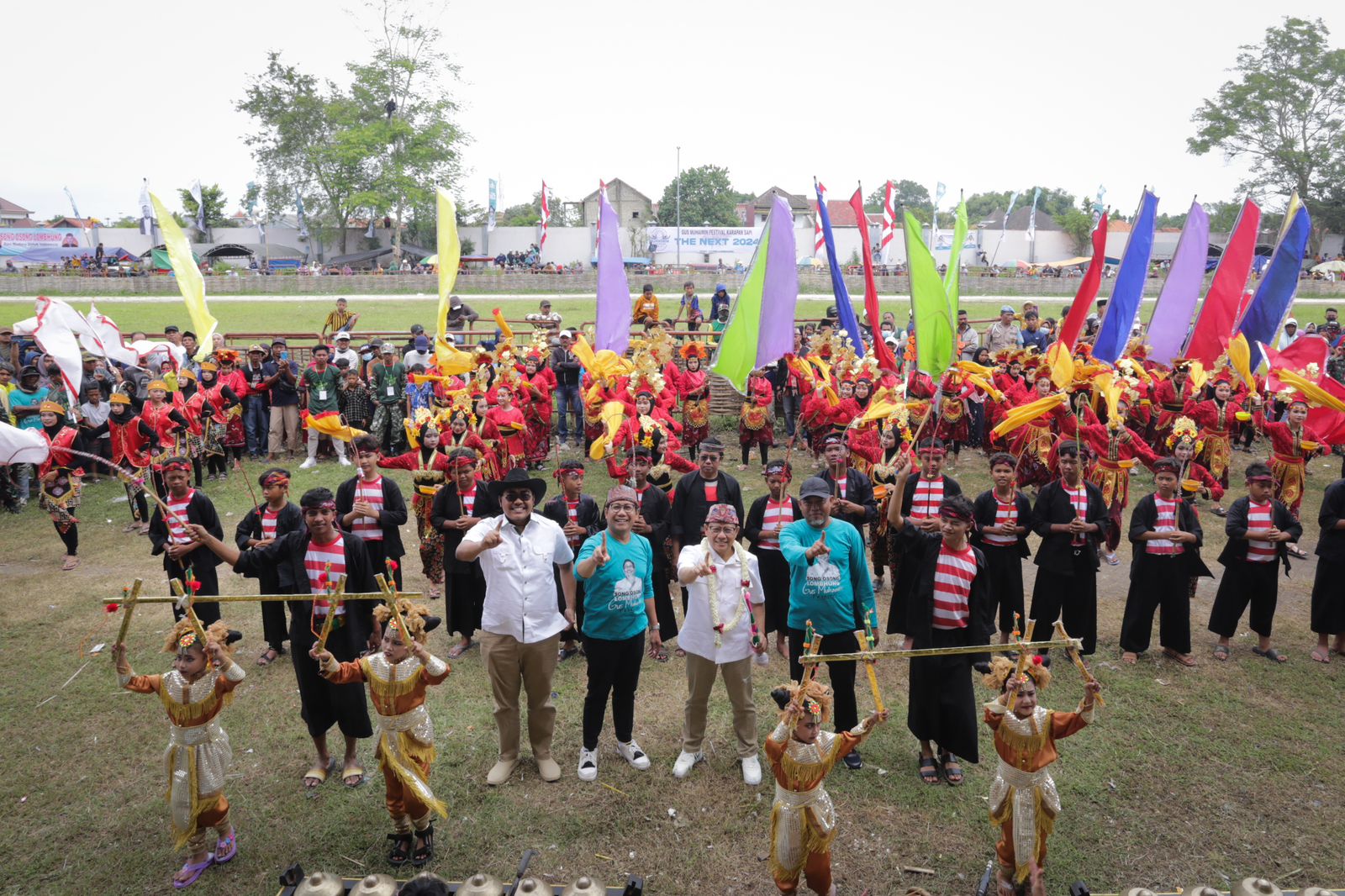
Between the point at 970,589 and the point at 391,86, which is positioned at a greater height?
the point at 391,86

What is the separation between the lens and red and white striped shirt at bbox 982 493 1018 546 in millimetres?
6625

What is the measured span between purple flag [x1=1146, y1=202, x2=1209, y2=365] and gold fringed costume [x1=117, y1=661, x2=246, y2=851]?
522 inches

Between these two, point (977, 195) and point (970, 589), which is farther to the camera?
point (977, 195)

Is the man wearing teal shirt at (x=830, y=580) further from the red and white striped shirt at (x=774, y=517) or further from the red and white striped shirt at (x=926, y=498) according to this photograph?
the red and white striped shirt at (x=926, y=498)

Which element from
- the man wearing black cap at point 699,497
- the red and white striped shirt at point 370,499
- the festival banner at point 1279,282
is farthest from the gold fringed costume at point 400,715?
the festival banner at point 1279,282

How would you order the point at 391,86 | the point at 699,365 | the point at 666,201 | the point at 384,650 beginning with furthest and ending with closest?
1. the point at 666,201
2. the point at 391,86
3. the point at 699,365
4. the point at 384,650

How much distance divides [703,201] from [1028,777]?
6491 centimetres

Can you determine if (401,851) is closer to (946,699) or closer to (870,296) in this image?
(946,699)

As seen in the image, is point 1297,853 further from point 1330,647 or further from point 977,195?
point 977,195

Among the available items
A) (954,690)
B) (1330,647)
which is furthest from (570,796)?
(1330,647)

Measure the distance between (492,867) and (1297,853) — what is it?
431cm

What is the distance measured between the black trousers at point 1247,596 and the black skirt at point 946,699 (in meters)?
3.03

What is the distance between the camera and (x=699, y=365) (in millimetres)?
13820

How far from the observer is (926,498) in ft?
23.6
